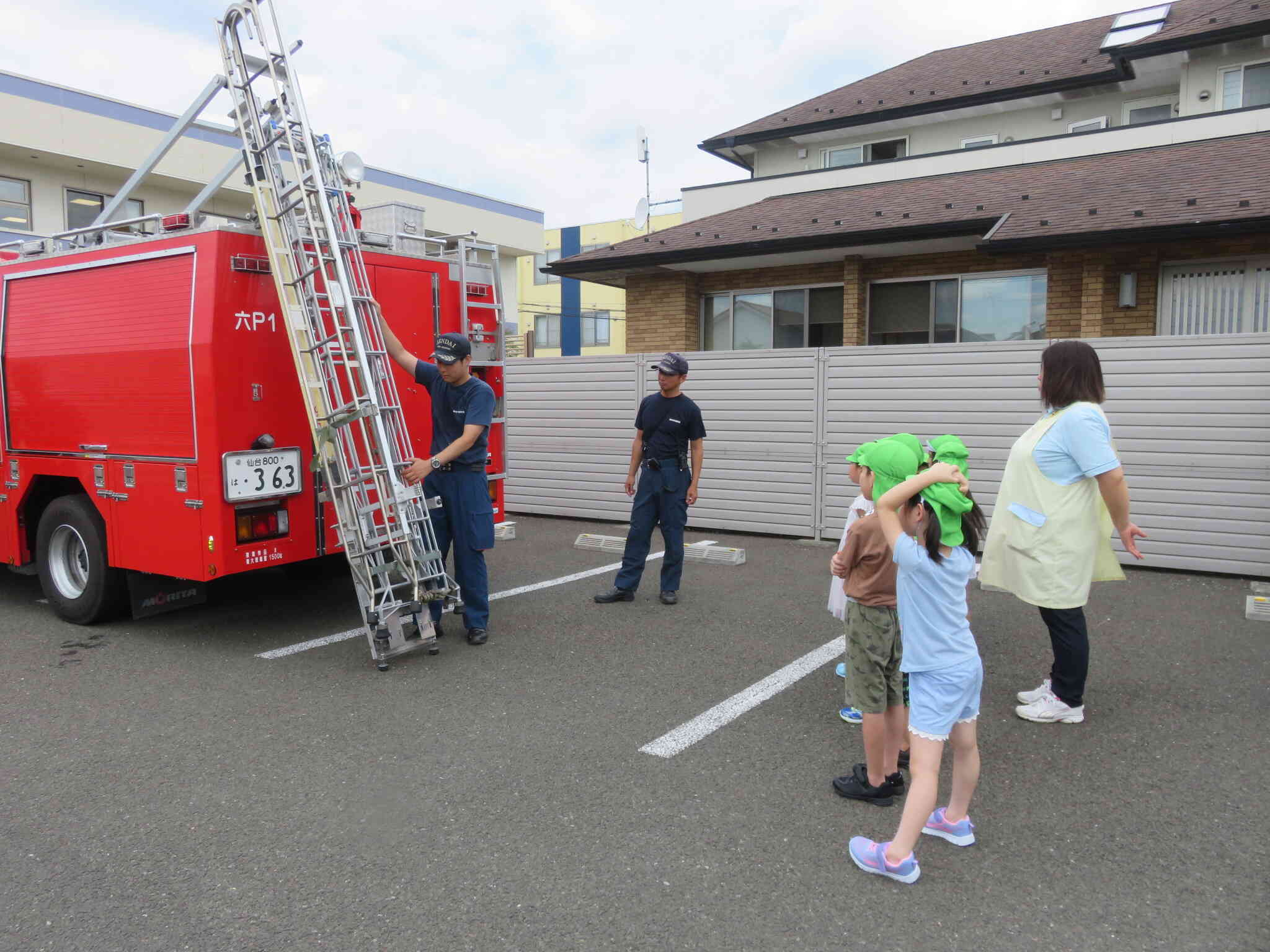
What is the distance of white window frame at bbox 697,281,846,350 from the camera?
47.5 ft

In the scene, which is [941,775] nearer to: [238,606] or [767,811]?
[767,811]

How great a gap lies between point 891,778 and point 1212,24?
1424 centimetres

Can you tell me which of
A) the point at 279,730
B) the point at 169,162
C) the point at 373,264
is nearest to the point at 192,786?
the point at 279,730

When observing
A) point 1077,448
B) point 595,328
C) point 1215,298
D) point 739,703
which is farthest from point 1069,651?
point 595,328

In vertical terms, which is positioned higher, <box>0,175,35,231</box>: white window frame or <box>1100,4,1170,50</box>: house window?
<box>1100,4,1170,50</box>: house window

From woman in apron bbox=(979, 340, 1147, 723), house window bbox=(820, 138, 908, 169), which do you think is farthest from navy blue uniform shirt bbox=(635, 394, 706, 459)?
house window bbox=(820, 138, 908, 169)

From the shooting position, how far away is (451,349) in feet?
19.2

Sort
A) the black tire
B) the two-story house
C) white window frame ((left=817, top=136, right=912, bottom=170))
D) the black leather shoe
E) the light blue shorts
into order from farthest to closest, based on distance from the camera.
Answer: white window frame ((left=817, top=136, right=912, bottom=170)) < the two-story house < the black leather shoe < the black tire < the light blue shorts

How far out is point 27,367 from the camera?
6691 mm

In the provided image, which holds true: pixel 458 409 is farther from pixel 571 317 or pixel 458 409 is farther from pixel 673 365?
pixel 571 317

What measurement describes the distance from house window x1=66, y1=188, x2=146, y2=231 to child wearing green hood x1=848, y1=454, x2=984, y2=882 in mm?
25096

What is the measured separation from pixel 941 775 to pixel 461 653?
3.05 m

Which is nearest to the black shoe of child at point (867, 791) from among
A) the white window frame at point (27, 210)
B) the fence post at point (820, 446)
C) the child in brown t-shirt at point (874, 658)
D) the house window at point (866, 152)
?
the child in brown t-shirt at point (874, 658)

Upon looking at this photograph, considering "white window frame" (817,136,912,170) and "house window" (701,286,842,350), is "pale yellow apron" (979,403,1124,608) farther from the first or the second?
"white window frame" (817,136,912,170)
